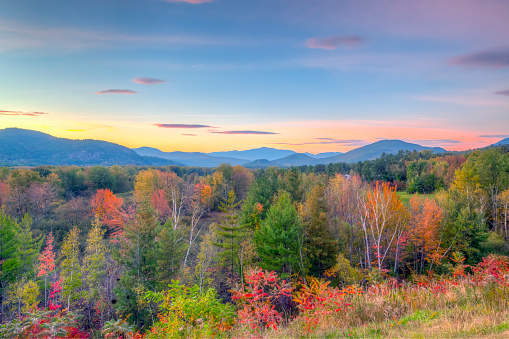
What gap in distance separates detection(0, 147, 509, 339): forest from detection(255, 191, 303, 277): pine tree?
124 millimetres

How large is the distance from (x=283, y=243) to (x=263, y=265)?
102 inches

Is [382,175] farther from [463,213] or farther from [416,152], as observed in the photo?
[463,213]

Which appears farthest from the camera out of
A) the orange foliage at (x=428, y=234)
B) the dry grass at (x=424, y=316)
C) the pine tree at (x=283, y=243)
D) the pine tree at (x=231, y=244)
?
the orange foliage at (x=428, y=234)

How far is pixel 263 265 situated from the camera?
2262 centimetres

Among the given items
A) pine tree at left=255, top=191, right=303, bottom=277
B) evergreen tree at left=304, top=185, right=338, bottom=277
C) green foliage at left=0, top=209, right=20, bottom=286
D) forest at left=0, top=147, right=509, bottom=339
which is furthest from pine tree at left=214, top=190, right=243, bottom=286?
green foliage at left=0, top=209, right=20, bottom=286

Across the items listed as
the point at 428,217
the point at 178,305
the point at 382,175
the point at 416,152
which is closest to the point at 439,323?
the point at 178,305

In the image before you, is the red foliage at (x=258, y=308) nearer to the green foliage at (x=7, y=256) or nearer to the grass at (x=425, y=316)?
the grass at (x=425, y=316)

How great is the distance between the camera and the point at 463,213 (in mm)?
24938

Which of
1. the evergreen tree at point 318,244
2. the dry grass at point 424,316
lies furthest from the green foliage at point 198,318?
the evergreen tree at point 318,244

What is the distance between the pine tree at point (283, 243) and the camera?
22141 millimetres

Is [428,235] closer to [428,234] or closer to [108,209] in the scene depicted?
[428,234]

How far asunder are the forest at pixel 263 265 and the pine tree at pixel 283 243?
0.12m

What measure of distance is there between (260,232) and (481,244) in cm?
2079

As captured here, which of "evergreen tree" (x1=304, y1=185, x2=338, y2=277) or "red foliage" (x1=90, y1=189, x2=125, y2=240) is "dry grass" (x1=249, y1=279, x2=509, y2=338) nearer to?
"evergreen tree" (x1=304, y1=185, x2=338, y2=277)
